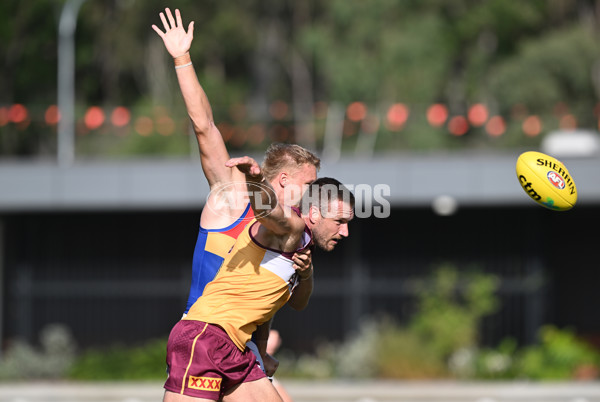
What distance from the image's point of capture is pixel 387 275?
16281 mm

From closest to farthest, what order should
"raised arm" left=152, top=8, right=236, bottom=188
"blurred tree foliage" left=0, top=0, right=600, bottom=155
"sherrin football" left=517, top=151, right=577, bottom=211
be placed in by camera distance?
"raised arm" left=152, top=8, right=236, bottom=188 → "sherrin football" left=517, top=151, right=577, bottom=211 → "blurred tree foliage" left=0, top=0, right=600, bottom=155

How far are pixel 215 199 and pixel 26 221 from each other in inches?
496

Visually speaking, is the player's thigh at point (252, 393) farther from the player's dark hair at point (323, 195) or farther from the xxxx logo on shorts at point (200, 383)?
the player's dark hair at point (323, 195)

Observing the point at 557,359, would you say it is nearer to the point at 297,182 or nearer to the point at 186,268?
the point at 186,268

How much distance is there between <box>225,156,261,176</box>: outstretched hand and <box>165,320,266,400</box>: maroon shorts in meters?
1.05

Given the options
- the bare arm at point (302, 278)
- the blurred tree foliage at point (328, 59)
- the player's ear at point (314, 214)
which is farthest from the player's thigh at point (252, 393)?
the blurred tree foliage at point (328, 59)

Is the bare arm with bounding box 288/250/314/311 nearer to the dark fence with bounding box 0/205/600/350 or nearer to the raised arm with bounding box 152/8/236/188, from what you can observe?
the raised arm with bounding box 152/8/236/188

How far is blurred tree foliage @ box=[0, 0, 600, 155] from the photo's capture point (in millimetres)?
33875

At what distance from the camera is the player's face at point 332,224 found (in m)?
Answer: 4.64

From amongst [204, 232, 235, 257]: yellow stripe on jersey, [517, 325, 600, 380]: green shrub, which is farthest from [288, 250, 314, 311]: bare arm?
[517, 325, 600, 380]: green shrub

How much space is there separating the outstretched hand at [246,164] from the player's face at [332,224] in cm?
71

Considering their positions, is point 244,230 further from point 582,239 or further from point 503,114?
point 503,114

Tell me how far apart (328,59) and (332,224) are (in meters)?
30.0

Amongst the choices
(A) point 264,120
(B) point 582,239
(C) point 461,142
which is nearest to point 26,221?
(B) point 582,239
